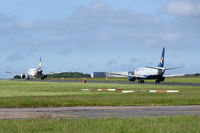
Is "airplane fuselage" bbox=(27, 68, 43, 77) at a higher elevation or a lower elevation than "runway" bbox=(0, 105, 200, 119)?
higher

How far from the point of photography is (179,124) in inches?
827

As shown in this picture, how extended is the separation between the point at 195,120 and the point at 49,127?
702 cm

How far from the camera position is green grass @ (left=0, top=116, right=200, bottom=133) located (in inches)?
733

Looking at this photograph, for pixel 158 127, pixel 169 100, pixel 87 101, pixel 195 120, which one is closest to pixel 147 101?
pixel 169 100

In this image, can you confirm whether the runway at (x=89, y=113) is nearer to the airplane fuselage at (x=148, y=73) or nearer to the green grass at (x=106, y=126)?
the green grass at (x=106, y=126)

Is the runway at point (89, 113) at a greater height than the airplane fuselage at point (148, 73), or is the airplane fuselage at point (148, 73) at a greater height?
the airplane fuselage at point (148, 73)

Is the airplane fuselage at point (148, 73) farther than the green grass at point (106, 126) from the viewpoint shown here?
Yes

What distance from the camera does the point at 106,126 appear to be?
66.0 feet

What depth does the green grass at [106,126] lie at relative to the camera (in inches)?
733

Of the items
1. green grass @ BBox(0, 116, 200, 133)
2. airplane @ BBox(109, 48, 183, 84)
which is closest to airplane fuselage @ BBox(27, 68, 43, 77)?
airplane @ BBox(109, 48, 183, 84)

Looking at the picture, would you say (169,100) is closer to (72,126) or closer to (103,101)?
(103,101)

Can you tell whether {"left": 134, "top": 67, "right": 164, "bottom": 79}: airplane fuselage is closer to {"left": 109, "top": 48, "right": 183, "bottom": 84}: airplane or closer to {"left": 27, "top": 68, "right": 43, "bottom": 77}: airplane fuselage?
{"left": 109, "top": 48, "right": 183, "bottom": 84}: airplane

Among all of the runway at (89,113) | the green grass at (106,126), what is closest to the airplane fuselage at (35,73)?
the runway at (89,113)

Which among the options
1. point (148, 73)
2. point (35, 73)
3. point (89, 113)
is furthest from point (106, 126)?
point (35, 73)
